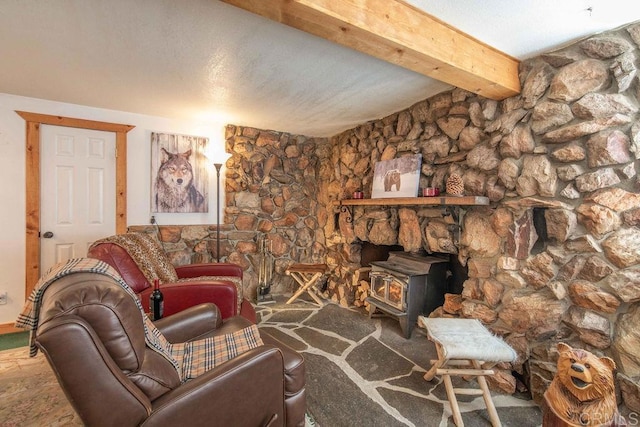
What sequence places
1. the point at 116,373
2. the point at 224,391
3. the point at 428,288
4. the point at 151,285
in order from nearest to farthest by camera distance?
the point at 116,373, the point at 224,391, the point at 151,285, the point at 428,288

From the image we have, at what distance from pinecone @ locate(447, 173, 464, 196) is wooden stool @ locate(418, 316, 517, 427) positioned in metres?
0.97

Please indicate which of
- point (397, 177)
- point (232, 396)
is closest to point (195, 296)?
point (232, 396)

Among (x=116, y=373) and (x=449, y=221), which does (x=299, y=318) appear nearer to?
(x=449, y=221)

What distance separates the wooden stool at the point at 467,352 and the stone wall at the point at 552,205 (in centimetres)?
36

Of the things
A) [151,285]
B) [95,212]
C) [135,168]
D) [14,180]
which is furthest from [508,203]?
[14,180]

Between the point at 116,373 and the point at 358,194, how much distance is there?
106 inches

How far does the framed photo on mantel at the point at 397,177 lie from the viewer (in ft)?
8.73

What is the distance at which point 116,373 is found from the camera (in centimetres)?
93

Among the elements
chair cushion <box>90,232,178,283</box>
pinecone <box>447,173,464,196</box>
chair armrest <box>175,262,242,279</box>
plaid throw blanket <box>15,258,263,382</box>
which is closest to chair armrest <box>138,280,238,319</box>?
chair cushion <box>90,232,178,283</box>

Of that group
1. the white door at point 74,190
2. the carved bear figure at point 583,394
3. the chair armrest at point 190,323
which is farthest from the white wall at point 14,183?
the carved bear figure at point 583,394

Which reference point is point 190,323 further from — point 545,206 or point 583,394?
point 545,206

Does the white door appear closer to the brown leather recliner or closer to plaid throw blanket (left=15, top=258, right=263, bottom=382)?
plaid throw blanket (left=15, top=258, right=263, bottom=382)

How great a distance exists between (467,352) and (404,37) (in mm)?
1727

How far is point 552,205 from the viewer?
1.78 metres
